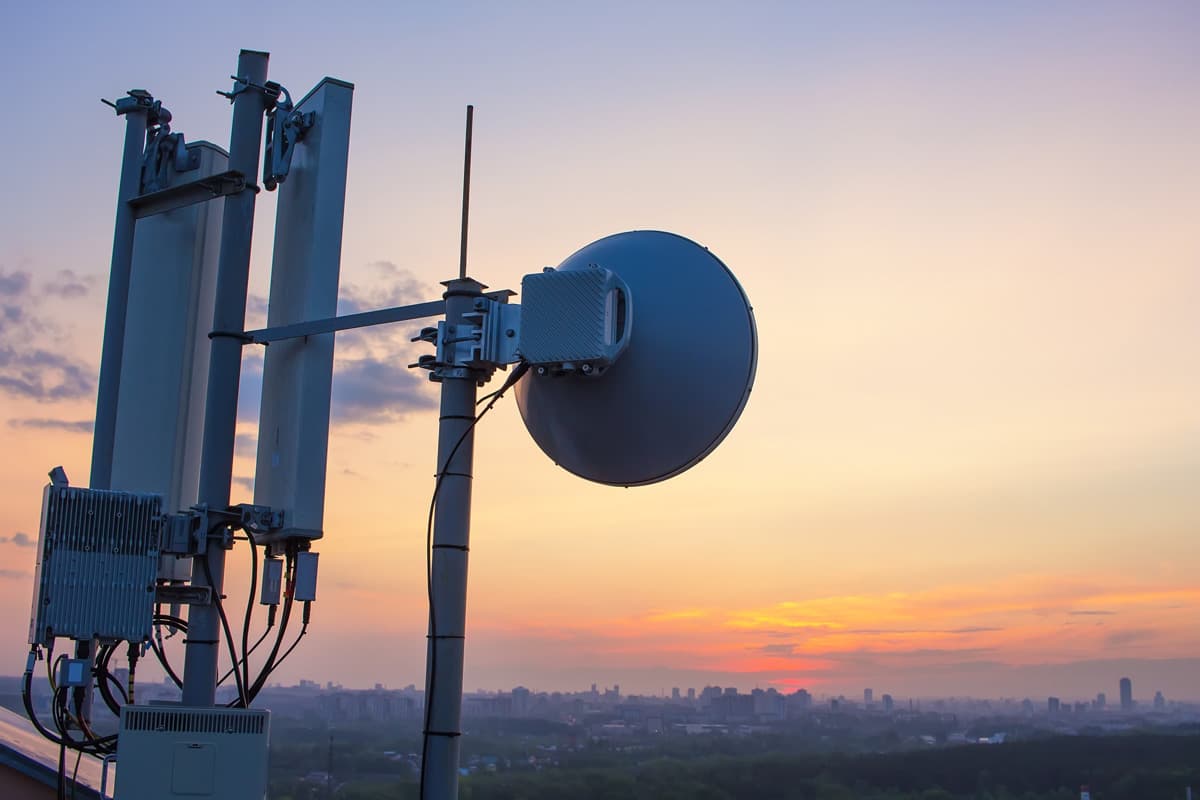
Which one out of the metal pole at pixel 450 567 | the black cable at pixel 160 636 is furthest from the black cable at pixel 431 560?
the black cable at pixel 160 636

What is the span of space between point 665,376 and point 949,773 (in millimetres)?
48095

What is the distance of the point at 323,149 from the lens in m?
7.00

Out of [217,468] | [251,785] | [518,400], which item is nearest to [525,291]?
[518,400]

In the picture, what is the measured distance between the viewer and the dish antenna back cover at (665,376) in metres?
6.12

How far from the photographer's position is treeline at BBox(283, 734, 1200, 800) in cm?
3878

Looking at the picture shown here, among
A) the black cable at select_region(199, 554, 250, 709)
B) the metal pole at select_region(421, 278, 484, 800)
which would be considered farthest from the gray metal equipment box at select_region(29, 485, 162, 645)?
the metal pole at select_region(421, 278, 484, 800)

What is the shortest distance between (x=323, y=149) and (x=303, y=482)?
6.39ft

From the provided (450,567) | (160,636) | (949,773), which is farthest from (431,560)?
(949,773)

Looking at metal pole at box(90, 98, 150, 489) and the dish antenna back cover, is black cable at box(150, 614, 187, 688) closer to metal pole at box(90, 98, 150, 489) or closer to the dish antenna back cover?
metal pole at box(90, 98, 150, 489)

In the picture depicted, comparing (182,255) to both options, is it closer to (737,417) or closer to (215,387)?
(215,387)

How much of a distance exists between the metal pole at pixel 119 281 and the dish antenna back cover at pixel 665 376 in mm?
3180

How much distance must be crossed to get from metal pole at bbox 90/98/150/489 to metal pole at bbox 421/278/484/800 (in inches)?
104

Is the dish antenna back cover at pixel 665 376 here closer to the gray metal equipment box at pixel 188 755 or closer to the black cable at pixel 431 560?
the black cable at pixel 431 560

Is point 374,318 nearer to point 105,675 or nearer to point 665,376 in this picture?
point 665,376
